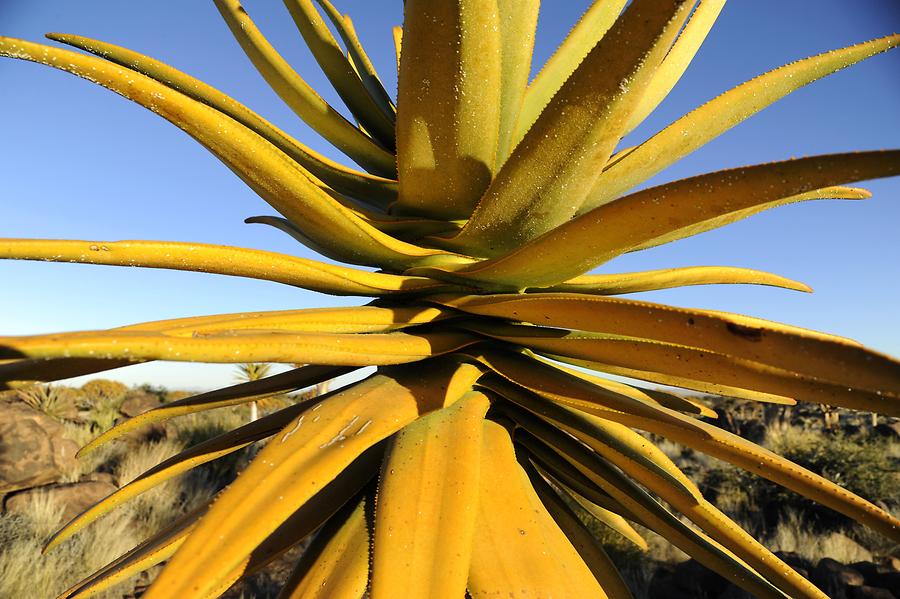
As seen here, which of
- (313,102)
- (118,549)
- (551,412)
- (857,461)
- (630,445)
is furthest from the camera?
(857,461)

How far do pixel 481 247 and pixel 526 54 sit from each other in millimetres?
470

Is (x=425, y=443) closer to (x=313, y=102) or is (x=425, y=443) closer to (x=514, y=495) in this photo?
(x=514, y=495)

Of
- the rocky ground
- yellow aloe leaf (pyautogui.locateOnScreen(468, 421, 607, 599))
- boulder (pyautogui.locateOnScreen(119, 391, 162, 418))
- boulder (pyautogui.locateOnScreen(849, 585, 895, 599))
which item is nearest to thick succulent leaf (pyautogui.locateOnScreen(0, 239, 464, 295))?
yellow aloe leaf (pyautogui.locateOnScreen(468, 421, 607, 599))

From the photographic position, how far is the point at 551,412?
3.57 feet

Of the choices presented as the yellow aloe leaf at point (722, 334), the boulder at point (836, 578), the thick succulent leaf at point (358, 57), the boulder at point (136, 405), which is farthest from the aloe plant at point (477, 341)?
the boulder at point (136, 405)

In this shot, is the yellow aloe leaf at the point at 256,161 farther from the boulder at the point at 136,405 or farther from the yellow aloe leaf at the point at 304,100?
the boulder at the point at 136,405

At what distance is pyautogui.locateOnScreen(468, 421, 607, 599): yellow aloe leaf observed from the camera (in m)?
0.84

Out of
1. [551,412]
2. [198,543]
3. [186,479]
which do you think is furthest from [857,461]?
[198,543]

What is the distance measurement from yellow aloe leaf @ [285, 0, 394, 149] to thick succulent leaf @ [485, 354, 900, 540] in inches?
37.7

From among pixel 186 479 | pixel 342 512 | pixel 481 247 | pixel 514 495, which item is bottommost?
pixel 186 479

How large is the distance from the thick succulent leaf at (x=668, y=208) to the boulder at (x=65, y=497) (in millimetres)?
6810

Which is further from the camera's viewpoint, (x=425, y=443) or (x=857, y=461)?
(x=857, y=461)

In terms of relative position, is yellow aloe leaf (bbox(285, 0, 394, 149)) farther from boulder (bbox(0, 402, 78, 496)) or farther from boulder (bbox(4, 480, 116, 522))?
boulder (bbox(0, 402, 78, 496))

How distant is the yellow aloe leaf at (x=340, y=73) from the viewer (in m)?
1.65
